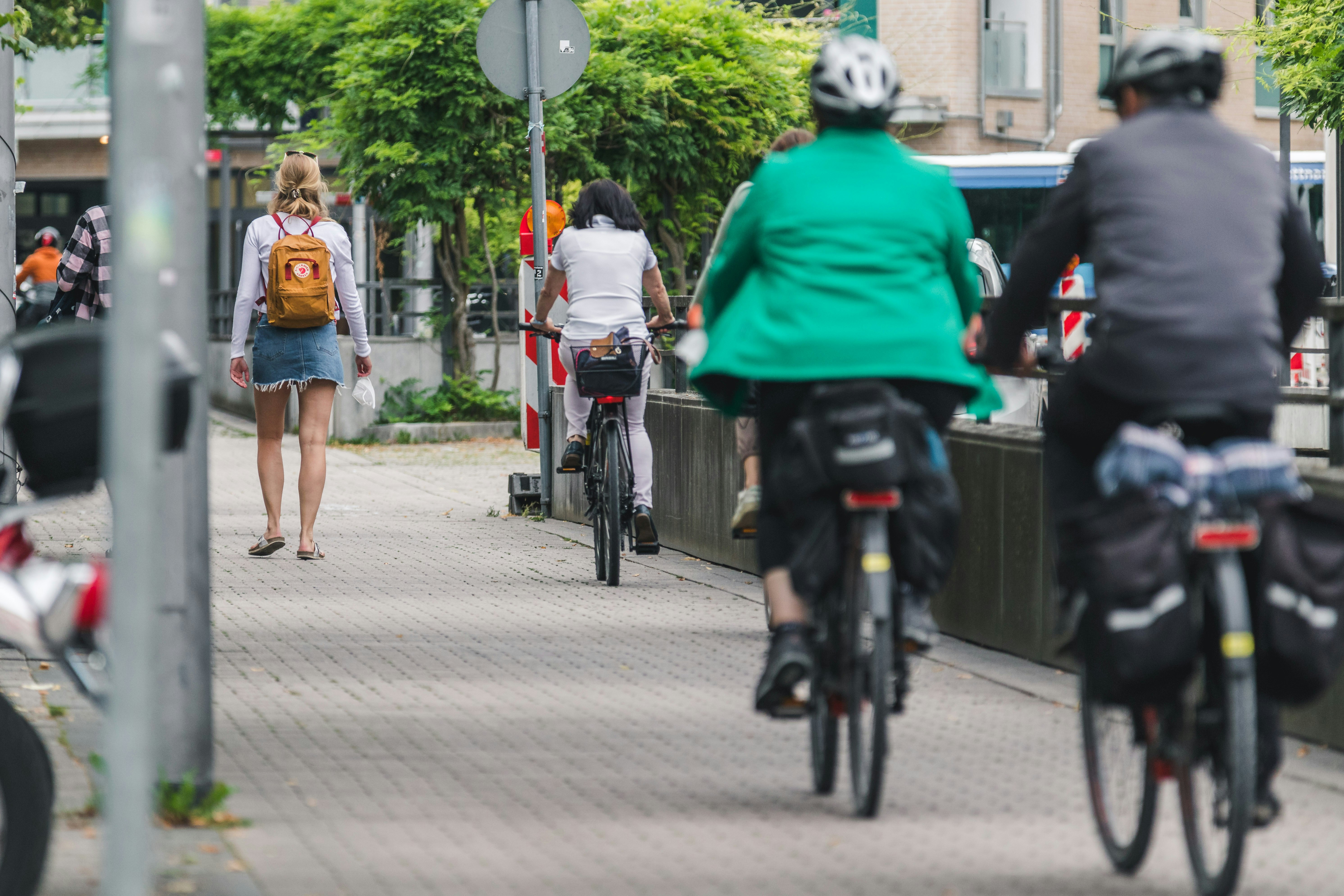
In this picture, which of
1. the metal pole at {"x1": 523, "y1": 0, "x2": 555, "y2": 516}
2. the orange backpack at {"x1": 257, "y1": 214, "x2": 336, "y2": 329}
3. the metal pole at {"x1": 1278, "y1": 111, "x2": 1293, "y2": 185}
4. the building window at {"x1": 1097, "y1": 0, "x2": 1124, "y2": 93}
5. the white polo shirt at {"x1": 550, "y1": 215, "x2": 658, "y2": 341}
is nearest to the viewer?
the white polo shirt at {"x1": 550, "y1": 215, "x2": 658, "y2": 341}

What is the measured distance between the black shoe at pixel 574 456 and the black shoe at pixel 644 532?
47cm

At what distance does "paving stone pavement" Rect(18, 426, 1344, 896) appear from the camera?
13.5 ft

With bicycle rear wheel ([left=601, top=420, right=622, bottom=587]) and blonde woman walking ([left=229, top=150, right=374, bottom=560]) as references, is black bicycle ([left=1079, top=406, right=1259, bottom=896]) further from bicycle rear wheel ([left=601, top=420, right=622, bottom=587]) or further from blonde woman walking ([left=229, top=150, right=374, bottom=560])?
blonde woman walking ([left=229, top=150, right=374, bottom=560])

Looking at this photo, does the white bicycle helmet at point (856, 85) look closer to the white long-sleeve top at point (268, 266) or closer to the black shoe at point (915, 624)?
the black shoe at point (915, 624)

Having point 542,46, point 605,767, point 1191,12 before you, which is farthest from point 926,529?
point 1191,12

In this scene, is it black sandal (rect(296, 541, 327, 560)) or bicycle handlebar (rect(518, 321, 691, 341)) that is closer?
bicycle handlebar (rect(518, 321, 691, 341))

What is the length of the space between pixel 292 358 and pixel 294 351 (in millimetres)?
43

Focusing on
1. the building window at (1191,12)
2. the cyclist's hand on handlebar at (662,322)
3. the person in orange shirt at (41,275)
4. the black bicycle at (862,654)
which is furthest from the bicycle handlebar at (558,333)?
the building window at (1191,12)

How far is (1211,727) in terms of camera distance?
373 cm

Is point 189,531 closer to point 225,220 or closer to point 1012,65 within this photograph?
point 225,220

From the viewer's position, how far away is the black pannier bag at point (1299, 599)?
3.65 m

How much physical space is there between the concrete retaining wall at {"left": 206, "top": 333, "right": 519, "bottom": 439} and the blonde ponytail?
28.7 ft

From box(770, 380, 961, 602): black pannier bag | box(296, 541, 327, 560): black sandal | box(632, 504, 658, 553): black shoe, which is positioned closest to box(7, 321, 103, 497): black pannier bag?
box(770, 380, 961, 602): black pannier bag

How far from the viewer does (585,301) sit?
Answer: 8.75 m
